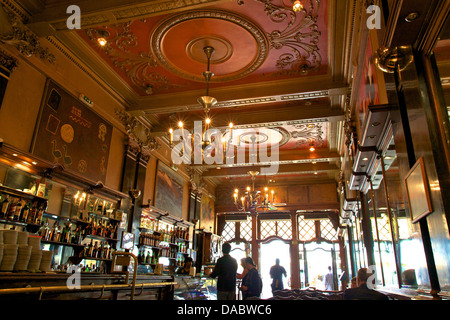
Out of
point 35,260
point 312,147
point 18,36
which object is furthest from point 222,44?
point 312,147

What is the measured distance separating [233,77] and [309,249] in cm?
938

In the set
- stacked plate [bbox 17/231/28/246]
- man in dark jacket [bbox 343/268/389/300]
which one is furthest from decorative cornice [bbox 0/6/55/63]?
man in dark jacket [bbox 343/268/389/300]

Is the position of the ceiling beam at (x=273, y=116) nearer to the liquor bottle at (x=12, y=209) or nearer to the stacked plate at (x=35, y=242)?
the liquor bottle at (x=12, y=209)

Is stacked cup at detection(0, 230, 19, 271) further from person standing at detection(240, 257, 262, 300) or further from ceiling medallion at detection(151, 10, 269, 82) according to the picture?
ceiling medallion at detection(151, 10, 269, 82)

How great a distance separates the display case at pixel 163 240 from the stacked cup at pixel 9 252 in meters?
4.04

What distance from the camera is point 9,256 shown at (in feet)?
11.5

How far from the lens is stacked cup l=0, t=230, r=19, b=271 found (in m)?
Result: 3.46

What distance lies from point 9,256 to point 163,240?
591cm

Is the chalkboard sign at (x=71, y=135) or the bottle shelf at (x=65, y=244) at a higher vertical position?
the chalkboard sign at (x=71, y=135)

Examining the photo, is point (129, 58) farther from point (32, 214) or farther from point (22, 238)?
point (22, 238)

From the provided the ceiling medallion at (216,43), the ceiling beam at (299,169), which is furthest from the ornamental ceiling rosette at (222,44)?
the ceiling beam at (299,169)

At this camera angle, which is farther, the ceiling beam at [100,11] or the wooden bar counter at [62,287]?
the ceiling beam at [100,11]

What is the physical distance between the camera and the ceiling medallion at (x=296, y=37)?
202 inches

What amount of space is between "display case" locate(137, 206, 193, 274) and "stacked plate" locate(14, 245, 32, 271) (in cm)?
388
